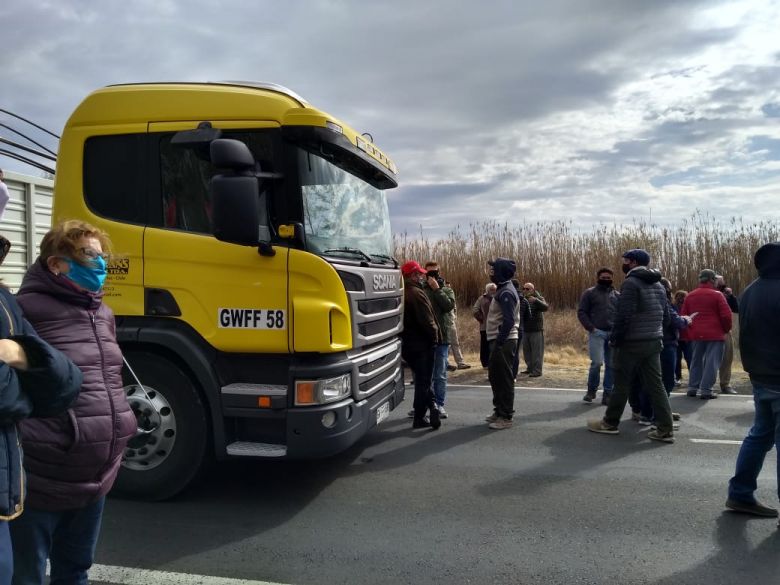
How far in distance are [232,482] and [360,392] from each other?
136cm

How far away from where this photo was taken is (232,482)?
4633 mm

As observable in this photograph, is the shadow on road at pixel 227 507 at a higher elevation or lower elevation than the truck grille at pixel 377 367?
lower

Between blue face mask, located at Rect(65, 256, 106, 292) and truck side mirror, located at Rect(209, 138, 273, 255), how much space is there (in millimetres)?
1370

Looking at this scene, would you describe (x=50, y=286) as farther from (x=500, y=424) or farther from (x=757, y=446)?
(x=500, y=424)

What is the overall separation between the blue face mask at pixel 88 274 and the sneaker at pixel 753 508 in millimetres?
4256

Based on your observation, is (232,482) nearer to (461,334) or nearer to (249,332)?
(249,332)

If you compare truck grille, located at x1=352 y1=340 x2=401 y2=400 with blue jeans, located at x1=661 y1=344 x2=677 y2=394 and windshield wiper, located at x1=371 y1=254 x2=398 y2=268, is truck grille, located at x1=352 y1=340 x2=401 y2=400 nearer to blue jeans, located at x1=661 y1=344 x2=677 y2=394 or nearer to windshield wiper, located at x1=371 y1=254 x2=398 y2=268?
windshield wiper, located at x1=371 y1=254 x2=398 y2=268

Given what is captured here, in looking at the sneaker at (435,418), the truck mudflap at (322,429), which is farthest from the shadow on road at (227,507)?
the sneaker at (435,418)

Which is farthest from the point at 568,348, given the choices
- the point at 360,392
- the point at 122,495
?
the point at 122,495

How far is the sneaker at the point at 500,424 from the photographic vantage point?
21.6 ft

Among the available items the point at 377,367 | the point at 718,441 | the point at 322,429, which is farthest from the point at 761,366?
the point at 322,429

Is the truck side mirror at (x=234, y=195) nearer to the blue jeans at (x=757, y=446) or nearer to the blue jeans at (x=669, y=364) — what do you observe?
the blue jeans at (x=757, y=446)

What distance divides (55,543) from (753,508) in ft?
13.9

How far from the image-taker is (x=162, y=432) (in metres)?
4.11
